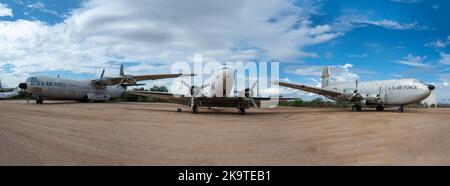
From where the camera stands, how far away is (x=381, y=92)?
87.1 feet

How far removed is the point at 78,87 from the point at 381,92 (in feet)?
116

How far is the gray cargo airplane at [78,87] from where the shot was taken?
31500 millimetres

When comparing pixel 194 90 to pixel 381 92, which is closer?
pixel 194 90

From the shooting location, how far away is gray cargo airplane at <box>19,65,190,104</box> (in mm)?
31500

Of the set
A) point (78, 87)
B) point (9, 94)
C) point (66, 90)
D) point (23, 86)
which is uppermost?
point (78, 87)

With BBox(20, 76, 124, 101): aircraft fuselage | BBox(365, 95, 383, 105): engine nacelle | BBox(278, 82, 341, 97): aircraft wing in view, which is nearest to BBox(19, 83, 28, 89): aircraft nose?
BBox(20, 76, 124, 101): aircraft fuselage

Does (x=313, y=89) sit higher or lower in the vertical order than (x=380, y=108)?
higher

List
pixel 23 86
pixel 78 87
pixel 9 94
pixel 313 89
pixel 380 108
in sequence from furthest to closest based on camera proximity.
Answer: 1. pixel 9 94
2. pixel 78 87
3. pixel 23 86
4. pixel 313 89
5. pixel 380 108

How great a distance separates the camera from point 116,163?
14.5 ft

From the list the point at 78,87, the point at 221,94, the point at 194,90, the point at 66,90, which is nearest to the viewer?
the point at 221,94

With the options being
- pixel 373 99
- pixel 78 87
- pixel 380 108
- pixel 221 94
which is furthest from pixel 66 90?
pixel 380 108

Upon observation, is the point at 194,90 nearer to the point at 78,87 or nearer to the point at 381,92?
the point at 381,92
